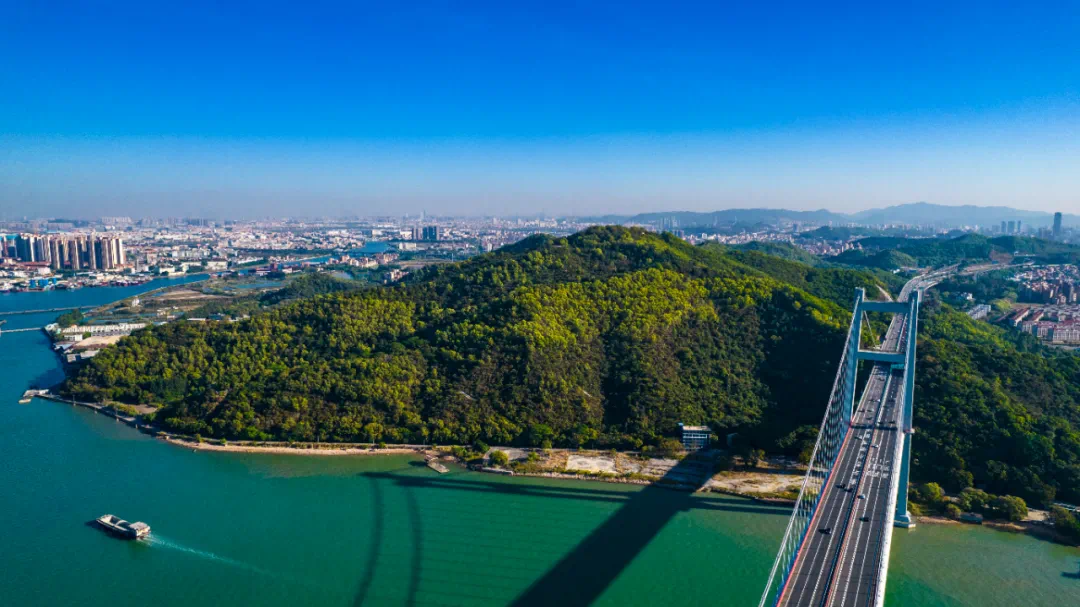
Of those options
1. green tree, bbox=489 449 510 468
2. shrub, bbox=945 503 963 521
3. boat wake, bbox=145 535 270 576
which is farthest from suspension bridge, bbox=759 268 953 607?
boat wake, bbox=145 535 270 576

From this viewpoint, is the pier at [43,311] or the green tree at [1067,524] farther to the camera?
the pier at [43,311]

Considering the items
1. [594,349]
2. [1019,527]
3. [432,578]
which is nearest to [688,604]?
[432,578]

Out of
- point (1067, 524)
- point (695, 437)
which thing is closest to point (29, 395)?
point (695, 437)

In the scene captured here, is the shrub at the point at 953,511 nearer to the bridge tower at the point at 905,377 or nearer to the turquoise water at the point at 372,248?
the bridge tower at the point at 905,377

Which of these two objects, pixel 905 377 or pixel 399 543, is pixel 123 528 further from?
pixel 905 377

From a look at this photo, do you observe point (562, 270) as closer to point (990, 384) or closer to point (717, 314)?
point (717, 314)

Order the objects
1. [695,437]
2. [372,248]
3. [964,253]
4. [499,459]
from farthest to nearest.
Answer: [372,248] < [964,253] < [695,437] < [499,459]

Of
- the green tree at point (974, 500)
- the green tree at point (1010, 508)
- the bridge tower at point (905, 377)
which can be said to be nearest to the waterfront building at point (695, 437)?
the bridge tower at point (905, 377)
